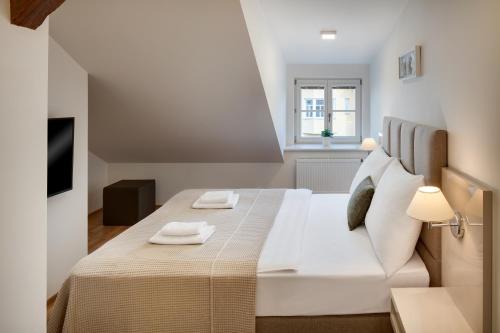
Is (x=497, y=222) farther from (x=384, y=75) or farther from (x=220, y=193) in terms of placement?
(x=384, y=75)

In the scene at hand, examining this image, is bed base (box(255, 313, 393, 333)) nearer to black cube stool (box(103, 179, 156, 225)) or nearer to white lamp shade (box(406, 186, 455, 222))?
white lamp shade (box(406, 186, 455, 222))

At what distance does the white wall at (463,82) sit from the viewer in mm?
1831

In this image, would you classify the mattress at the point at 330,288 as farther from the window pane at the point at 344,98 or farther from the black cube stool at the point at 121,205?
the window pane at the point at 344,98

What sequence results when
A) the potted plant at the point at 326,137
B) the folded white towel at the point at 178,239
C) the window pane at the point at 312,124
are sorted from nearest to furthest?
the folded white towel at the point at 178,239
the potted plant at the point at 326,137
the window pane at the point at 312,124

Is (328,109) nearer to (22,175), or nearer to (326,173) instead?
(326,173)

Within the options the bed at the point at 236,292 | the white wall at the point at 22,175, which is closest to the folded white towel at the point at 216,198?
the bed at the point at 236,292

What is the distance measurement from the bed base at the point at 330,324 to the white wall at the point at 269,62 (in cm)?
207

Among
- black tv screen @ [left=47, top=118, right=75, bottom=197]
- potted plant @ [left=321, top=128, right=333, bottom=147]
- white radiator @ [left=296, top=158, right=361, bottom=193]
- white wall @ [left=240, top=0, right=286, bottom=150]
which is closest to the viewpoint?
black tv screen @ [left=47, top=118, right=75, bottom=197]

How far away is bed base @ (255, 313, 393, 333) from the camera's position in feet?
7.60

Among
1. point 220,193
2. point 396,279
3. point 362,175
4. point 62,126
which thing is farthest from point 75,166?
point 396,279

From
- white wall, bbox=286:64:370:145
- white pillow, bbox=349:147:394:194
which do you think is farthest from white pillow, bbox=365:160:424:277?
white wall, bbox=286:64:370:145

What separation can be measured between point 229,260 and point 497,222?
127cm

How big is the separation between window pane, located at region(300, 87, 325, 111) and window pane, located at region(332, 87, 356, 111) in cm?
16

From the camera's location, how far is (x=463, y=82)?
224 centimetres
